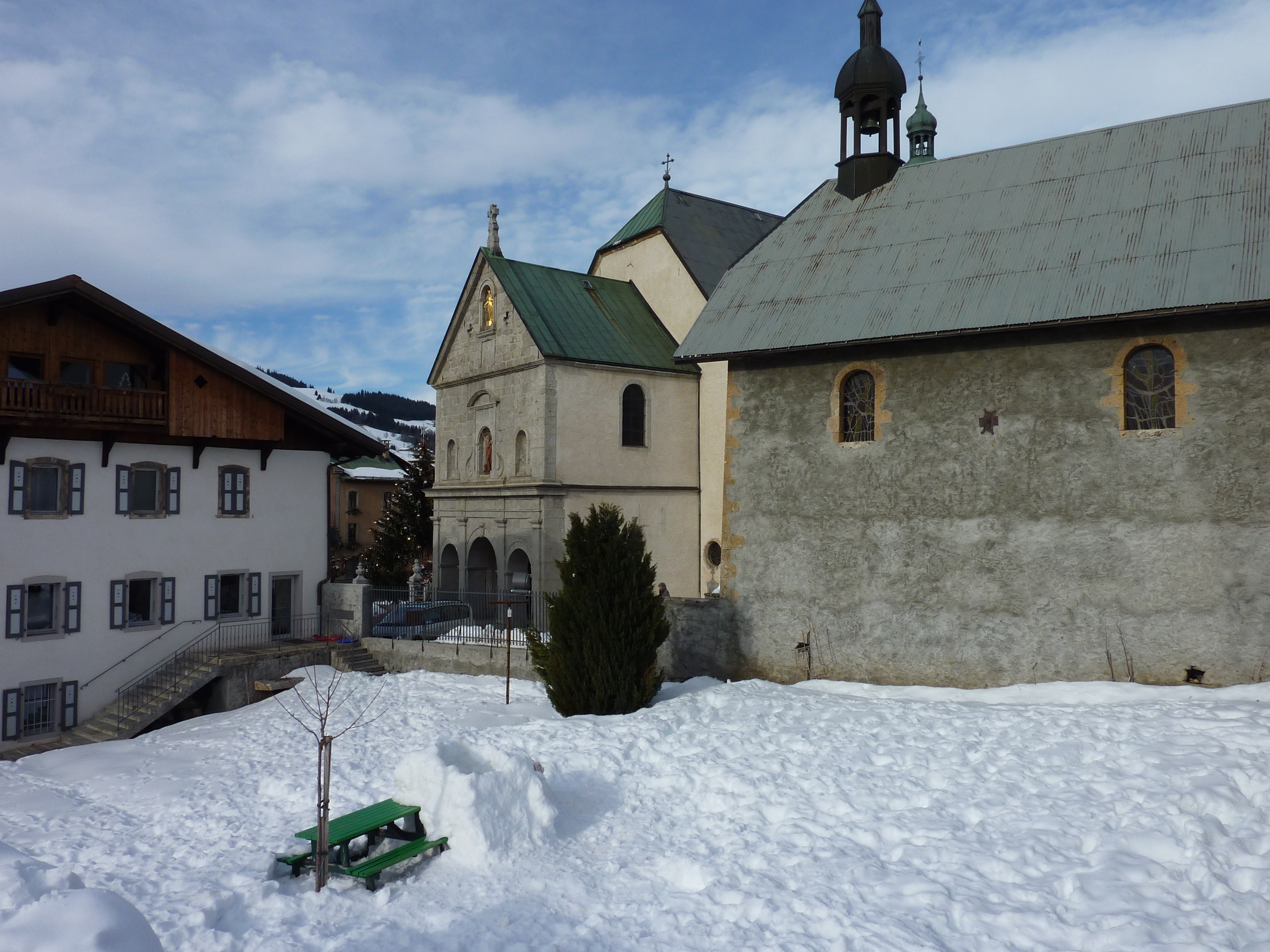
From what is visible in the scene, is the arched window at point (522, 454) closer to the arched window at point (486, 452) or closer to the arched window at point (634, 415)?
Result: the arched window at point (486, 452)

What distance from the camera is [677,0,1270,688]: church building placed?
13523 mm

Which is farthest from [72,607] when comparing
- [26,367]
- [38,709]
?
[26,367]

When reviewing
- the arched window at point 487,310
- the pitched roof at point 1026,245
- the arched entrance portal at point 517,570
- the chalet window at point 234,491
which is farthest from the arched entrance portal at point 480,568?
the pitched roof at point 1026,245

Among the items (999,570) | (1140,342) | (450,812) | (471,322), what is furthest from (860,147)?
(450,812)

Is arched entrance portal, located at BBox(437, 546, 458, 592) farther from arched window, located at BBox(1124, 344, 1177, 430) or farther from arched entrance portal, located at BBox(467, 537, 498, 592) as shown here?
arched window, located at BBox(1124, 344, 1177, 430)

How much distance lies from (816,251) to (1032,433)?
6.40m

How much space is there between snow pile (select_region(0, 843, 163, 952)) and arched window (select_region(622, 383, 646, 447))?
22.2 m

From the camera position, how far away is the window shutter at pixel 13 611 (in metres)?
18.5

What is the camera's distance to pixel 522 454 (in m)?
27.1

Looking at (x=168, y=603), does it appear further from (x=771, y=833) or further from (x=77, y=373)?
(x=771, y=833)

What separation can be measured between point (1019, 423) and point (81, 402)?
60.8 ft

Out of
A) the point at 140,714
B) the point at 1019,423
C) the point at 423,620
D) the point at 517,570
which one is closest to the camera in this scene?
the point at 1019,423

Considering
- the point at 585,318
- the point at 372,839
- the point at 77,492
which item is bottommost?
the point at 372,839

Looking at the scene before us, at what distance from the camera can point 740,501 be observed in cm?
1784
